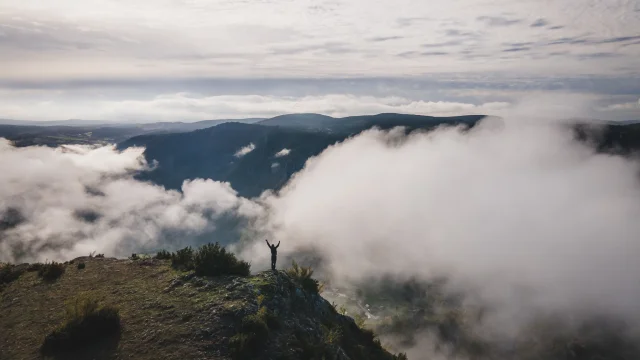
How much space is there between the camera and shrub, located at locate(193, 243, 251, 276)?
25.6 m

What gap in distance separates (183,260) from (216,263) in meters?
3.50

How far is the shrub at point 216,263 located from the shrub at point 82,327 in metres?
6.55

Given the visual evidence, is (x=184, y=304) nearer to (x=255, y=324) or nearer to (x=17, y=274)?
(x=255, y=324)

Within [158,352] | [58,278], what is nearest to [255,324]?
[158,352]

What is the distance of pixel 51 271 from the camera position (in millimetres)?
27484

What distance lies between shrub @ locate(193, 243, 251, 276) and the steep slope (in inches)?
30.2

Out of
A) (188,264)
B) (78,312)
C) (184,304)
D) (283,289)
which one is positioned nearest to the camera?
(78,312)

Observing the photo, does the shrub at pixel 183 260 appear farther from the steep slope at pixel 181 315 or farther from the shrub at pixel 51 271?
the shrub at pixel 51 271

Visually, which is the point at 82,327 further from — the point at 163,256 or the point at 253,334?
the point at 163,256

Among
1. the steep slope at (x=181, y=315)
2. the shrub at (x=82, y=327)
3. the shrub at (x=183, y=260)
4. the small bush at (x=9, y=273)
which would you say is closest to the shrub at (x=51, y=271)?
the steep slope at (x=181, y=315)

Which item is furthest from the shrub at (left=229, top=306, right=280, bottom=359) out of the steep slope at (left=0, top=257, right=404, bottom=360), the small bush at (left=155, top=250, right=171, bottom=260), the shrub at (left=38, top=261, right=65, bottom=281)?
the shrub at (left=38, top=261, right=65, bottom=281)

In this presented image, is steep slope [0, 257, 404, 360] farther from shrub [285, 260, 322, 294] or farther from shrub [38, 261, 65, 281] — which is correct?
shrub [285, 260, 322, 294]

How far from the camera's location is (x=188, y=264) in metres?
27.0

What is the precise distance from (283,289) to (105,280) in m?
12.7
